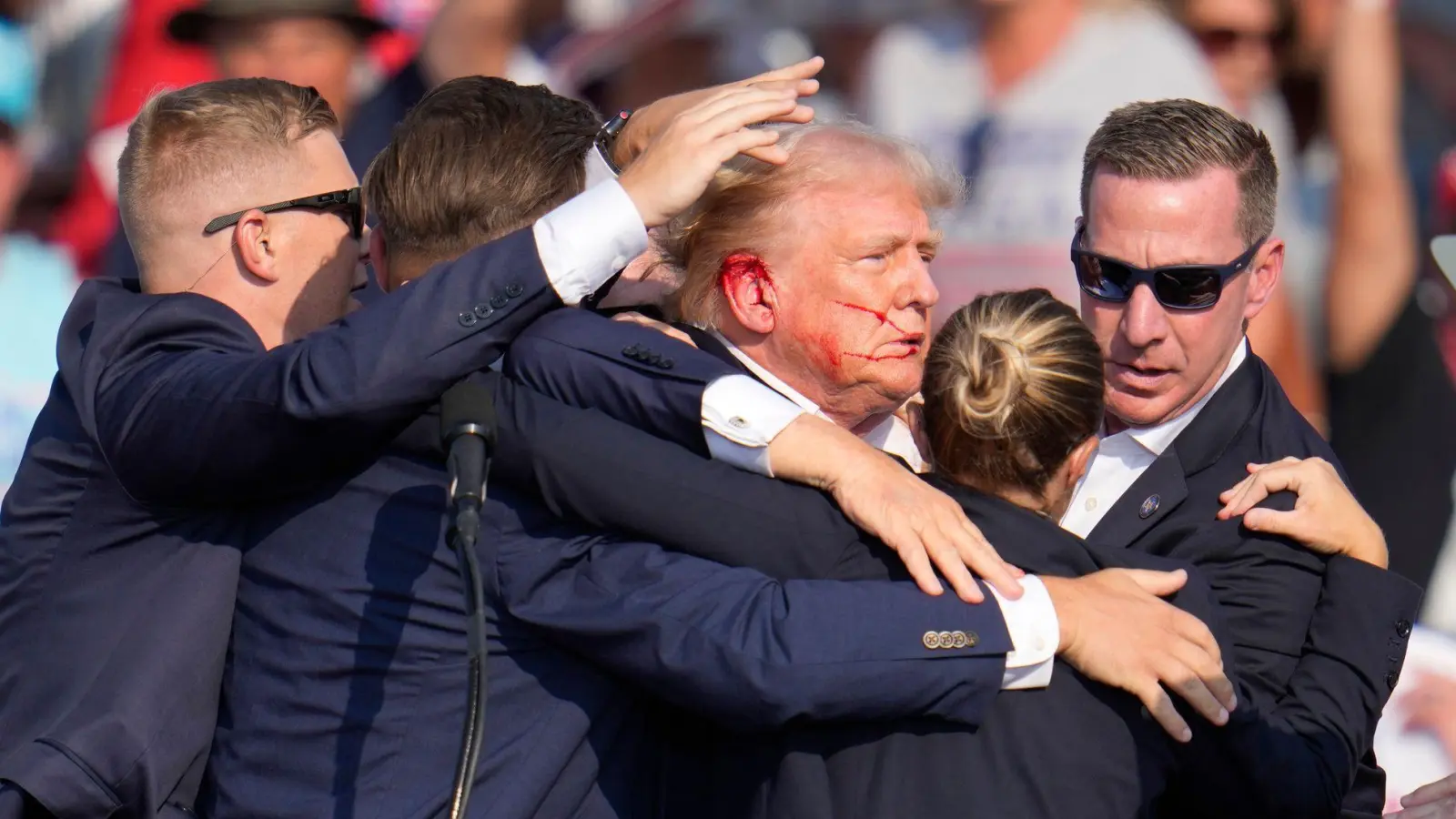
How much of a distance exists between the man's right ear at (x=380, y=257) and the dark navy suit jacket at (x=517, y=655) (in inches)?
15.6

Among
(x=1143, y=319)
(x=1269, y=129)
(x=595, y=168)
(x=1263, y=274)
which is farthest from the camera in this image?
(x=1269, y=129)

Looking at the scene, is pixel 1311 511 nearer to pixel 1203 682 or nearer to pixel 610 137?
pixel 1203 682

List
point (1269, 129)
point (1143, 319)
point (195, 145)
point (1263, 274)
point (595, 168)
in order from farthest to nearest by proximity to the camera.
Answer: point (1269, 129) → point (1263, 274) → point (1143, 319) → point (195, 145) → point (595, 168)

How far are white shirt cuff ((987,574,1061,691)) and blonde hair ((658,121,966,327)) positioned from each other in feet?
2.87

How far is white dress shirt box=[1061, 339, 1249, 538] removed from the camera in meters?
3.14

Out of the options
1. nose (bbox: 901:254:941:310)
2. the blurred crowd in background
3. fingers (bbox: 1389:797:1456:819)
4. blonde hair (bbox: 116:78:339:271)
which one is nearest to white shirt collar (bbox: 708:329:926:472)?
nose (bbox: 901:254:941:310)

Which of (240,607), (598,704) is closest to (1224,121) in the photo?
(598,704)

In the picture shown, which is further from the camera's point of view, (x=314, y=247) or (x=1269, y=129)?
(x=1269, y=129)

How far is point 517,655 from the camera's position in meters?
2.63

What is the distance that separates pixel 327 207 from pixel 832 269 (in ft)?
2.86

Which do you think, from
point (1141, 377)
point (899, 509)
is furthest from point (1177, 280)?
point (899, 509)

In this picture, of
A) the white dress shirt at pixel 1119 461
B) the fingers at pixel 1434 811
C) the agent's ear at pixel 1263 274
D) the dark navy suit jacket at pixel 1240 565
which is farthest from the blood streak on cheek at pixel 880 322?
the fingers at pixel 1434 811

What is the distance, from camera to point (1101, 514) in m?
3.12

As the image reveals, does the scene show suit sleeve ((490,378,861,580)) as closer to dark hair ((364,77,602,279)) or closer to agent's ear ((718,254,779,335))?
dark hair ((364,77,602,279))
